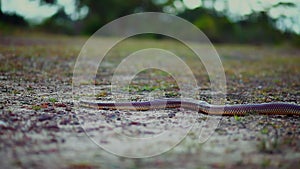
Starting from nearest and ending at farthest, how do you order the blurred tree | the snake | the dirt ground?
the dirt ground → the snake → the blurred tree

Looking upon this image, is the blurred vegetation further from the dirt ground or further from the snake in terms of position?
the snake

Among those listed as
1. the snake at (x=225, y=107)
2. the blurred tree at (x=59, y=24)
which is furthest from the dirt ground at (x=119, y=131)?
the blurred tree at (x=59, y=24)

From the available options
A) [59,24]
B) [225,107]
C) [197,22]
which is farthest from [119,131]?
[197,22]

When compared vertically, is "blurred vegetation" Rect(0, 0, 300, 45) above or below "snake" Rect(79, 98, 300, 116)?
above

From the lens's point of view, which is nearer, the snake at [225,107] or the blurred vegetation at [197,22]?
the snake at [225,107]

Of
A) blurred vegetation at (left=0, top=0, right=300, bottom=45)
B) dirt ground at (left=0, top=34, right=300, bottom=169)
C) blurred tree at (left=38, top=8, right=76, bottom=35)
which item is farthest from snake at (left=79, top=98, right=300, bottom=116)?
blurred tree at (left=38, top=8, right=76, bottom=35)

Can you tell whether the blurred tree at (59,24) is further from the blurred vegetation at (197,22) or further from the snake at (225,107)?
the snake at (225,107)

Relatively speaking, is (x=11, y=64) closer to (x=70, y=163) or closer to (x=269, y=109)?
(x=269, y=109)

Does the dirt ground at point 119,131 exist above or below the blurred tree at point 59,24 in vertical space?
below
